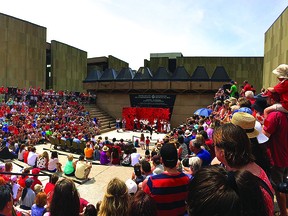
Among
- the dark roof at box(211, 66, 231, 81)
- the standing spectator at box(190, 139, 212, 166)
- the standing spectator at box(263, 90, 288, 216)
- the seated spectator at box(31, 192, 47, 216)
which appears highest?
the dark roof at box(211, 66, 231, 81)

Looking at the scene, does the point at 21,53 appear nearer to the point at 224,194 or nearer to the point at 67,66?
the point at 67,66

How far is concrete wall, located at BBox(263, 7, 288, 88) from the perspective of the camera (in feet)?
49.0

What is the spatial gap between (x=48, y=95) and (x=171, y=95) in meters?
14.2

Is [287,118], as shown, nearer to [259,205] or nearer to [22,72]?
[259,205]

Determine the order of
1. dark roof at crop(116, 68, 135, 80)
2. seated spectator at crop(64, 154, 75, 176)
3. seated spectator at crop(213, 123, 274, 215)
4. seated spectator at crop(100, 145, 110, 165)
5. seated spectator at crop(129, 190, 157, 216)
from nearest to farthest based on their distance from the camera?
seated spectator at crop(213, 123, 274, 215) → seated spectator at crop(129, 190, 157, 216) → seated spectator at crop(64, 154, 75, 176) → seated spectator at crop(100, 145, 110, 165) → dark roof at crop(116, 68, 135, 80)

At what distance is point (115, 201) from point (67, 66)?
37398 millimetres

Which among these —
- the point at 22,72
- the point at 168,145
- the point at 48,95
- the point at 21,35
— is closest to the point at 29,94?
the point at 48,95

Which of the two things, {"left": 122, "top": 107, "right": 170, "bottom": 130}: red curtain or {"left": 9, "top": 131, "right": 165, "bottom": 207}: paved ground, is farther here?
{"left": 122, "top": 107, "right": 170, "bottom": 130}: red curtain

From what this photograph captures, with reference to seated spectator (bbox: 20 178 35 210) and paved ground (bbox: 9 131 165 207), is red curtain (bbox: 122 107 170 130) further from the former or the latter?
seated spectator (bbox: 20 178 35 210)

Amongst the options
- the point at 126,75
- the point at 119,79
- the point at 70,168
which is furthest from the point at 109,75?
the point at 70,168

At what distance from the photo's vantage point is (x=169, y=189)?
8.57 ft

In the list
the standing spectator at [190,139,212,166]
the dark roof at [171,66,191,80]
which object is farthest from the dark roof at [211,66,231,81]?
the standing spectator at [190,139,212,166]

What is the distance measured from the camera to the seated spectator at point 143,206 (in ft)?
7.79

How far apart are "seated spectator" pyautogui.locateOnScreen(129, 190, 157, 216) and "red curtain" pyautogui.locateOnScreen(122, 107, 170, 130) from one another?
2421 cm
